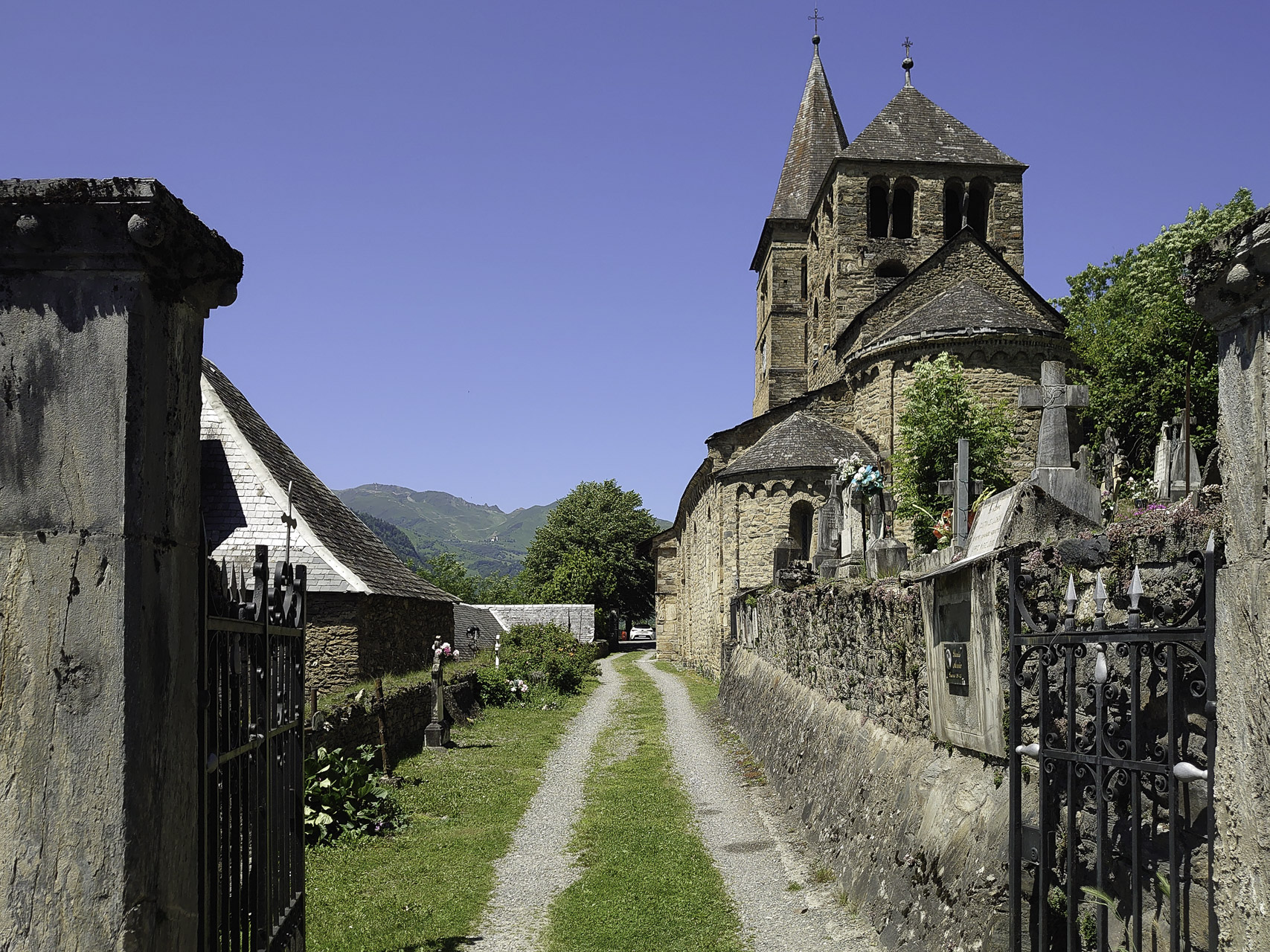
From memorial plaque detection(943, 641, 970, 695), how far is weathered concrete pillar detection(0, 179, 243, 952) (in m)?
4.57

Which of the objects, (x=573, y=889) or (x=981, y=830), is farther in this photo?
(x=573, y=889)

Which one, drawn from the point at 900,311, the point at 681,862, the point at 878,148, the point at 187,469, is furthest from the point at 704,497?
the point at 187,469

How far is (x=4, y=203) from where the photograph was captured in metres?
2.90

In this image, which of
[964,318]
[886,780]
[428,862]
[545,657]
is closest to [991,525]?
[886,780]

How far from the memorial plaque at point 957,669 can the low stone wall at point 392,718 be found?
5597 mm

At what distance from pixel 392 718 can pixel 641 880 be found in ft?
21.7

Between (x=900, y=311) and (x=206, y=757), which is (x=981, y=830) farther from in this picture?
(x=900, y=311)

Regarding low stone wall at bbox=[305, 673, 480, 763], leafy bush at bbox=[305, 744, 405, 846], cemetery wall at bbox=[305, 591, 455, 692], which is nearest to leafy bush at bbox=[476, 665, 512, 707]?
low stone wall at bbox=[305, 673, 480, 763]

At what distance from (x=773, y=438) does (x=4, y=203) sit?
101 feet

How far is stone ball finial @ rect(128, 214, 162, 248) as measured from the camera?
2912mm

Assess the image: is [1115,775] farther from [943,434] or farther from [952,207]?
[952,207]

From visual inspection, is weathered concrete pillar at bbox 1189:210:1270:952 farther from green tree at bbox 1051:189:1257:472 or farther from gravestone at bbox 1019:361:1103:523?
green tree at bbox 1051:189:1257:472

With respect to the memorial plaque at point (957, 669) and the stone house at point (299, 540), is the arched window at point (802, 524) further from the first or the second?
the memorial plaque at point (957, 669)

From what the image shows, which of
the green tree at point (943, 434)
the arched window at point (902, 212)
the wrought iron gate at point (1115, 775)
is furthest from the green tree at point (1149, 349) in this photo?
the wrought iron gate at point (1115, 775)
